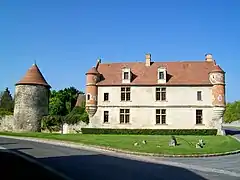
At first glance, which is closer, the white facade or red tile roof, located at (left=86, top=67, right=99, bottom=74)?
the white facade

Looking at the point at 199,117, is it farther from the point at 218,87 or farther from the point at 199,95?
the point at 218,87

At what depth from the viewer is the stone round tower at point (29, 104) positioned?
47.6m

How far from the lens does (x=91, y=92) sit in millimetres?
44375

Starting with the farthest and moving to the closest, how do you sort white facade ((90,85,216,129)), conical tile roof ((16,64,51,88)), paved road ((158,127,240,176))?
conical tile roof ((16,64,51,88)) → white facade ((90,85,216,129)) → paved road ((158,127,240,176))

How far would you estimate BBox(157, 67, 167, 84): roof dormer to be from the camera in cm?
4391

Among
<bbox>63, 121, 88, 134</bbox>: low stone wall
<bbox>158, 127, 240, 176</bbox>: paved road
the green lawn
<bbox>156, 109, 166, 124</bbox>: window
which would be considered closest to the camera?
<bbox>158, 127, 240, 176</bbox>: paved road

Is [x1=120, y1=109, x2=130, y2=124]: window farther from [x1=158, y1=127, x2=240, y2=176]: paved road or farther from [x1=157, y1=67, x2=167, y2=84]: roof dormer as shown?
[x1=158, y1=127, x2=240, y2=176]: paved road

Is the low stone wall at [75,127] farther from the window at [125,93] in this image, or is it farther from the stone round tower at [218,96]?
the stone round tower at [218,96]

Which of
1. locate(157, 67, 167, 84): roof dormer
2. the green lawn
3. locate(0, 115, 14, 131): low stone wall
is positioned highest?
locate(157, 67, 167, 84): roof dormer

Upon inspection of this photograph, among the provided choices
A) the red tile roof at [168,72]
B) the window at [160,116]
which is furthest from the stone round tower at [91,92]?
the window at [160,116]

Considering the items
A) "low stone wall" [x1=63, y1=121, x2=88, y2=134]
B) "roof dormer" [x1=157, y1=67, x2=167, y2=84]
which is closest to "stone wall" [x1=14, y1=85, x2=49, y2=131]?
"low stone wall" [x1=63, y1=121, x2=88, y2=134]

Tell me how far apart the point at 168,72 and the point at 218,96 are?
25.6 ft

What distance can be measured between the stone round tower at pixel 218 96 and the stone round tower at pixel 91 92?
15.4 m

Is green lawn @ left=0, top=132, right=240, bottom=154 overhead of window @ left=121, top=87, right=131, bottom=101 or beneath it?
beneath
